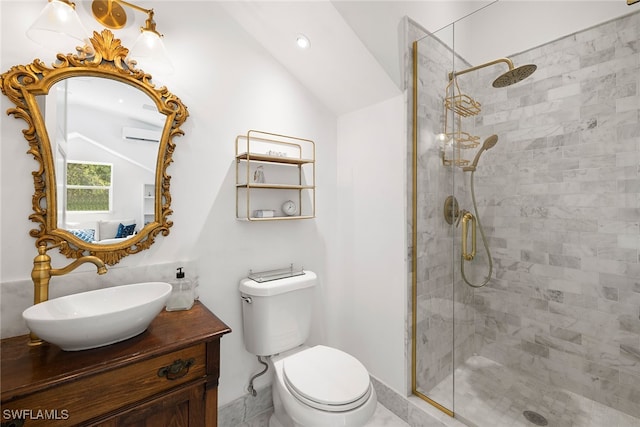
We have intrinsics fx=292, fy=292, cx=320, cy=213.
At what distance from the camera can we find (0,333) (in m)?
1.13

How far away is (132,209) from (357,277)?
1.42 metres

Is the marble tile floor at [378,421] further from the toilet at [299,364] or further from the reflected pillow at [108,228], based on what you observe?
the reflected pillow at [108,228]

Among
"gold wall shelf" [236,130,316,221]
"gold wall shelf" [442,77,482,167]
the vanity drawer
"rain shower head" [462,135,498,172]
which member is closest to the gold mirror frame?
"gold wall shelf" [236,130,316,221]

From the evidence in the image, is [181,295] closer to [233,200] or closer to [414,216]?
[233,200]

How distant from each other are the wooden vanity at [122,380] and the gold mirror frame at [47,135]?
39 centimetres

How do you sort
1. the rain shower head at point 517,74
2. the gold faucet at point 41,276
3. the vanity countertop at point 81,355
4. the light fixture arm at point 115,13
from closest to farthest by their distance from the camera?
the vanity countertop at point 81,355 → the gold faucet at point 41,276 → the light fixture arm at point 115,13 → the rain shower head at point 517,74

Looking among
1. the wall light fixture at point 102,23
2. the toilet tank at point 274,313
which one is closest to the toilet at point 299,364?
the toilet tank at point 274,313

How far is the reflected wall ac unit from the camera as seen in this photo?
1.40 metres

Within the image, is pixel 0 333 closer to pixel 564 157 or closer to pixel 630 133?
pixel 564 157

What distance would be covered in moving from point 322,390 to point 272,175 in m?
1.22

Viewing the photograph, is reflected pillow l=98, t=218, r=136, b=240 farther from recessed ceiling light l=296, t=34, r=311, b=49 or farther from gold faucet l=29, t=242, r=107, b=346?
recessed ceiling light l=296, t=34, r=311, b=49

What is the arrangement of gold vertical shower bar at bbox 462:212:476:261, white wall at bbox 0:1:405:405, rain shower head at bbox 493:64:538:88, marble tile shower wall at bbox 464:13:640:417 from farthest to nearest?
1. gold vertical shower bar at bbox 462:212:476:261
2. rain shower head at bbox 493:64:538:88
3. marble tile shower wall at bbox 464:13:640:417
4. white wall at bbox 0:1:405:405

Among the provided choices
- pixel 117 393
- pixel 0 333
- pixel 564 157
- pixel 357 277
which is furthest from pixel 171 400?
pixel 564 157

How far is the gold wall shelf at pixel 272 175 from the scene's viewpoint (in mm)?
1705
